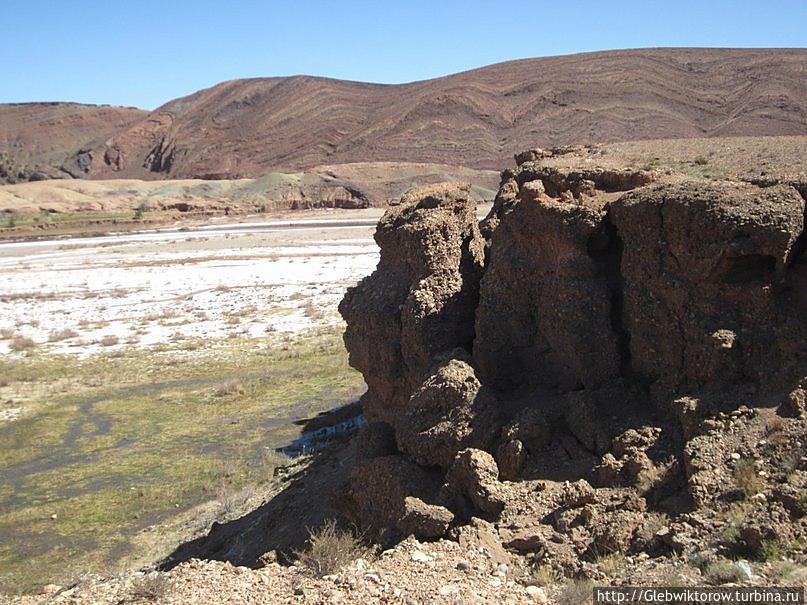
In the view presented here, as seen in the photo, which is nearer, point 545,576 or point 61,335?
point 545,576

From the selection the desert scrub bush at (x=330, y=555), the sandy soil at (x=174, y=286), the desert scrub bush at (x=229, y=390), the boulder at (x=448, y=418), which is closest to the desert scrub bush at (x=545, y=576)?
the desert scrub bush at (x=330, y=555)

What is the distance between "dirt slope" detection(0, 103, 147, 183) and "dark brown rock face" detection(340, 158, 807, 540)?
5068 inches

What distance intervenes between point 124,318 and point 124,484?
16218 millimetres

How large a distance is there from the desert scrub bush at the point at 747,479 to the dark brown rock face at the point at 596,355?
73mm

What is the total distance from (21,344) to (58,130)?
130473 mm

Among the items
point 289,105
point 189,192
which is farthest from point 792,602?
point 289,105

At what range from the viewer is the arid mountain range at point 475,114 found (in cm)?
8794

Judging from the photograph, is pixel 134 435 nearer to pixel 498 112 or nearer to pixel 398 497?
pixel 398 497

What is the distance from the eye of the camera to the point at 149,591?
6090mm

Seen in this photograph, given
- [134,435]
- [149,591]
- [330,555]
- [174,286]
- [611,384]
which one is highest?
[611,384]

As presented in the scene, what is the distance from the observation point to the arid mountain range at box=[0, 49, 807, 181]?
87.9 metres

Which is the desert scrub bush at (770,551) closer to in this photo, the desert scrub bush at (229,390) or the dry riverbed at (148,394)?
the dry riverbed at (148,394)

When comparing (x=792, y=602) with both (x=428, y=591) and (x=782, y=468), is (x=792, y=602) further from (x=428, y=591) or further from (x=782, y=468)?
(x=428, y=591)

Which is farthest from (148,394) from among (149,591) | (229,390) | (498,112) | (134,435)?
(498,112)
